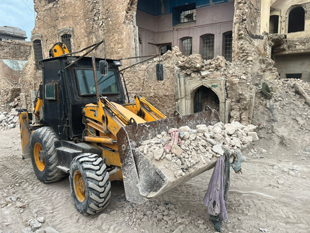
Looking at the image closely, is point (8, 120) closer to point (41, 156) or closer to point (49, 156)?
point (41, 156)

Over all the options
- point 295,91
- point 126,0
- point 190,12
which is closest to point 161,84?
point 126,0

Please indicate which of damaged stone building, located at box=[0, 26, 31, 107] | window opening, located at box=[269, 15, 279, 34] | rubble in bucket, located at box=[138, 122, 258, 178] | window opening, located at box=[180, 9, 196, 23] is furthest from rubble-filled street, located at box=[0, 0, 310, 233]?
window opening, located at box=[269, 15, 279, 34]

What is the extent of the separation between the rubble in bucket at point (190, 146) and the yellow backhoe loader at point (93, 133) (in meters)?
0.11

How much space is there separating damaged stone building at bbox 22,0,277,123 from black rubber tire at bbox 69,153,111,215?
6.07 m

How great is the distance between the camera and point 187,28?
15.1 meters

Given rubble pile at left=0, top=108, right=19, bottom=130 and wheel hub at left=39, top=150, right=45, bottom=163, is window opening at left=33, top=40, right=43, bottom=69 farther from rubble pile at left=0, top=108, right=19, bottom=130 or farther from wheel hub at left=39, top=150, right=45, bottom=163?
wheel hub at left=39, top=150, right=45, bottom=163

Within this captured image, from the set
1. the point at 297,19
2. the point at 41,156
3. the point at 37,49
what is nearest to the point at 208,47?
the point at 297,19

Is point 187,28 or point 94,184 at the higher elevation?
point 187,28

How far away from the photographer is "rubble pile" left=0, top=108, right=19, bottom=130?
1326 centimetres

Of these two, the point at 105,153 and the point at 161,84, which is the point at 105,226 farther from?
the point at 161,84

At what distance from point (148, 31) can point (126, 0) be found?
201 inches

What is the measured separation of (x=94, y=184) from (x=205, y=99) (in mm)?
7070

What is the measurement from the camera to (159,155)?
10.7 feet

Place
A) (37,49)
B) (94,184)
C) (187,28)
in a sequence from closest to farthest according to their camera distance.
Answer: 1. (94,184)
2. (37,49)
3. (187,28)
